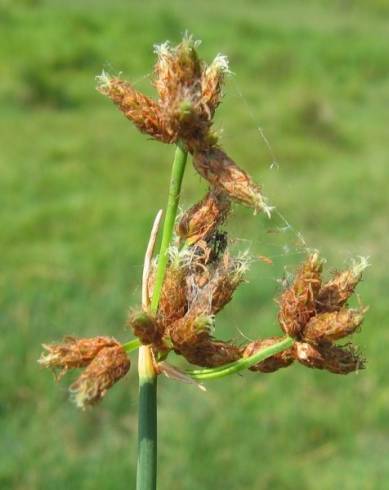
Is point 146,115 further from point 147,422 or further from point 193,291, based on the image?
point 147,422

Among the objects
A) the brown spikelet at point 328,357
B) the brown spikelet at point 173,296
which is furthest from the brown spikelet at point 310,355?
the brown spikelet at point 173,296

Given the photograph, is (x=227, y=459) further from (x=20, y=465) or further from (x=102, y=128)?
(x=102, y=128)

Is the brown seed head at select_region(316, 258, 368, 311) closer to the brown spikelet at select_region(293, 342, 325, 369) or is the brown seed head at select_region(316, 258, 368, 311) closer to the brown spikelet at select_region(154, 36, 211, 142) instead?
the brown spikelet at select_region(293, 342, 325, 369)

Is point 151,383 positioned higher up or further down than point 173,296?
further down

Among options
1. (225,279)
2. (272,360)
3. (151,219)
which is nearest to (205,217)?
(225,279)

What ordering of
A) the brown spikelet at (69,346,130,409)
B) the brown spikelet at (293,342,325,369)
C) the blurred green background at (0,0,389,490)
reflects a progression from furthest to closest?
1. the blurred green background at (0,0,389,490)
2. the brown spikelet at (293,342,325,369)
3. the brown spikelet at (69,346,130,409)

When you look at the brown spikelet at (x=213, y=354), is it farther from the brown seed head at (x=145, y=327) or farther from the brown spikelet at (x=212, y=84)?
the brown spikelet at (x=212, y=84)

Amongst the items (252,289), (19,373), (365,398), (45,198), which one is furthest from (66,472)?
(45,198)

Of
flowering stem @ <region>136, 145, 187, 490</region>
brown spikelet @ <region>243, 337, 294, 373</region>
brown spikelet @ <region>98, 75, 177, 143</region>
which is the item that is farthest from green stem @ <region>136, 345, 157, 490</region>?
brown spikelet @ <region>98, 75, 177, 143</region>
